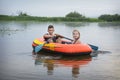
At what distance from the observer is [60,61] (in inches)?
274

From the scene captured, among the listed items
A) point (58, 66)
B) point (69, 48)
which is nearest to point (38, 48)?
point (69, 48)

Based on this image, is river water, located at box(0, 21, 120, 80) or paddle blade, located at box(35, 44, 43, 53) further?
paddle blade, located at box(35, 44, 43, 53)

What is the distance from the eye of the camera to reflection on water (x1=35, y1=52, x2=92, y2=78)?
6080mm

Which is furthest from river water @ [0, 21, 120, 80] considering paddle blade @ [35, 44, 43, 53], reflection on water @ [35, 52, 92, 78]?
paddle blade @ [35, 44, 43, 53]

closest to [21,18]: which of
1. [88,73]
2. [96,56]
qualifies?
[96,56]

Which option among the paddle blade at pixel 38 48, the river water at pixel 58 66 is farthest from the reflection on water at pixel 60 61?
the paddle blade at pixel 38 48

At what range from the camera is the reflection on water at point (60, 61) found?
6080 millimetres

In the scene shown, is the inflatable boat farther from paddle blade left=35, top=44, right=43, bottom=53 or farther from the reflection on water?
paddle blade left=35, top=44, right=43, bottom=53

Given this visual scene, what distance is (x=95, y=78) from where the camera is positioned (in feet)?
16.9

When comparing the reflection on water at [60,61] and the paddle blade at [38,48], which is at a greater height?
the paddle blade at [38,48]

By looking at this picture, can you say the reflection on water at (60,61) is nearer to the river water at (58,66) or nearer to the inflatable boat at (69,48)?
the river water at (58,66)

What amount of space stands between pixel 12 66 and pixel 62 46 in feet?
5.18

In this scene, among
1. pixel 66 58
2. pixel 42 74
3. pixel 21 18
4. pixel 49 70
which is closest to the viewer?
pixel 42 74

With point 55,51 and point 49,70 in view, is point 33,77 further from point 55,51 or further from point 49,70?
point 55,51
